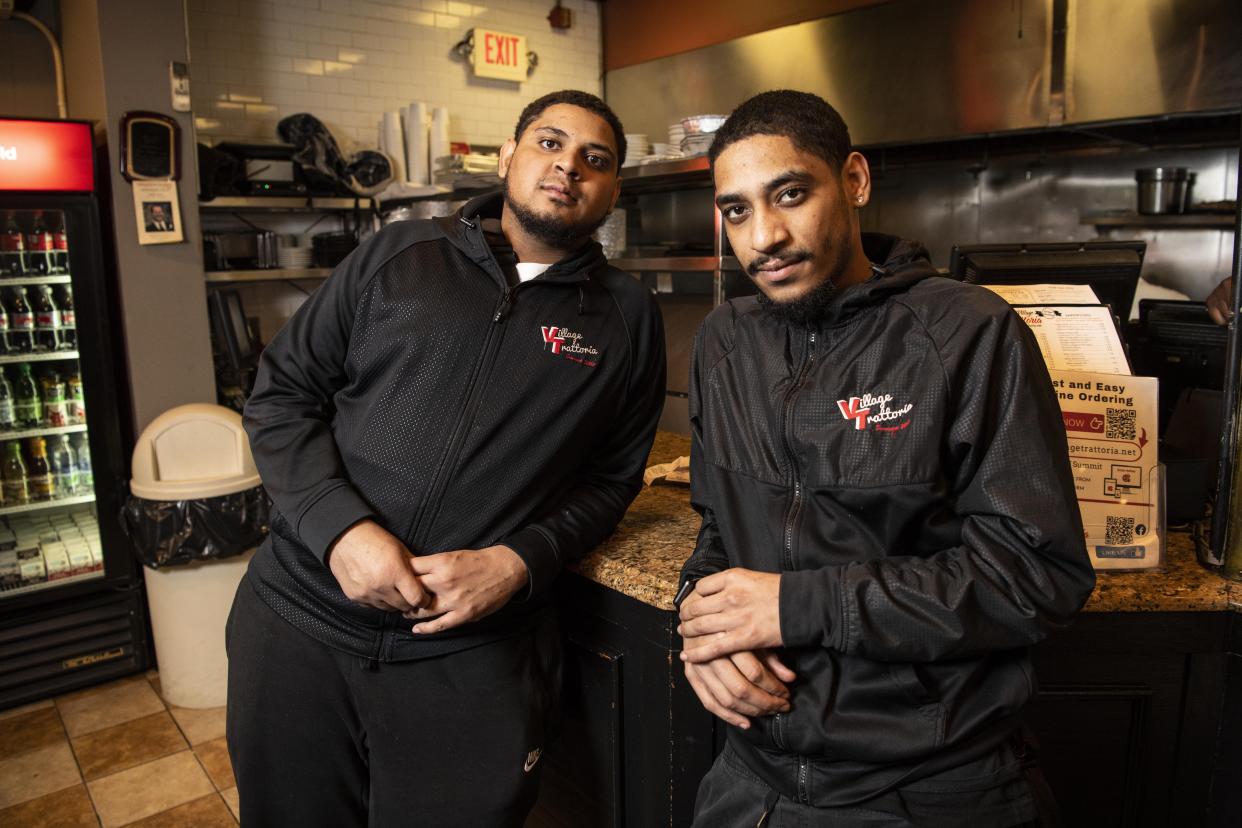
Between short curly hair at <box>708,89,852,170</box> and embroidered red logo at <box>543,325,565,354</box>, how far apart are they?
0.58 meters

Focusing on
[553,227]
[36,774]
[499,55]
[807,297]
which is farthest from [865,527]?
[499,55]

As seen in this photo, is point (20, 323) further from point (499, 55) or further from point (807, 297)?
point (807, 297)

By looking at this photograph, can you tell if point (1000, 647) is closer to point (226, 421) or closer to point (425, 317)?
point (425, 317)

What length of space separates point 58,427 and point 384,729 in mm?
2832

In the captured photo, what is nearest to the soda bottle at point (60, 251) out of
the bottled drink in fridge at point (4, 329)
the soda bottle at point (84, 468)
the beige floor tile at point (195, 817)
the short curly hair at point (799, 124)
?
the bottled drink in fridge at point (4, 329)

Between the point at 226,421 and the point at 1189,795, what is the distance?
3.33m

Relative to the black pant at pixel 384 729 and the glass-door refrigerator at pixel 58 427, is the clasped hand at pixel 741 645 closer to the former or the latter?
the black pant at pixel 384 729

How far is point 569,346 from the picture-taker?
178cm

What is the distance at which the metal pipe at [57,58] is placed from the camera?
421cm

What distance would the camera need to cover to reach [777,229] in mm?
1300

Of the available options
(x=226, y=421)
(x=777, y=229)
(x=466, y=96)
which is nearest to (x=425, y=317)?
(x=777, y=229)

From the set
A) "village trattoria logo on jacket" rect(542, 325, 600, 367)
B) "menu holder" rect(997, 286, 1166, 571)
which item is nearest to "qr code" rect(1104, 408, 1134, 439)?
"menu holder" rect(997, 286, 1166, 571)

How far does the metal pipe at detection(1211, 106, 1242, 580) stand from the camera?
5.24ft

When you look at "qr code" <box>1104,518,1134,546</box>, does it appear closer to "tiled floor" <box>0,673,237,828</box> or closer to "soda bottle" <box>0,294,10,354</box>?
"tiled floor" <box>0,673,237,828</box>
